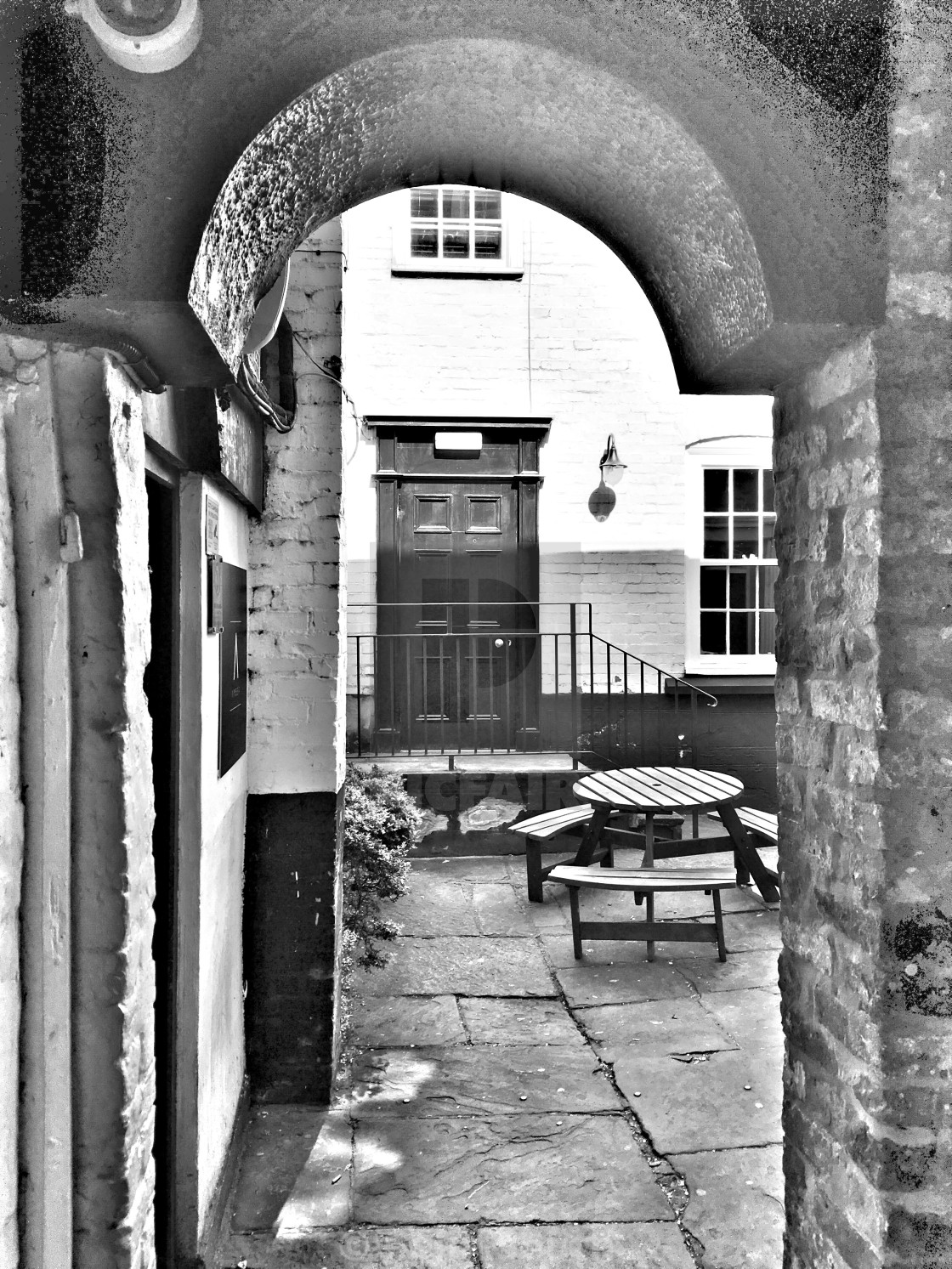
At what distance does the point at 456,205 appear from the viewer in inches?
329

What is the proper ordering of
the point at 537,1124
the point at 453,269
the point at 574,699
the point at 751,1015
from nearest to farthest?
the point at 537,1124 → the point at 751,1015 → the point at 574,699 → the point at 453,269

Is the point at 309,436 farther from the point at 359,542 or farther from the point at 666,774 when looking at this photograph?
the point at 359,542

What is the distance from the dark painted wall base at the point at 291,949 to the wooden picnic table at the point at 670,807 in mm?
2039

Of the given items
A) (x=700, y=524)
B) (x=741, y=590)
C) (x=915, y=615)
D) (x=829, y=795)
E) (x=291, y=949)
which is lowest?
(x=291, y=949)

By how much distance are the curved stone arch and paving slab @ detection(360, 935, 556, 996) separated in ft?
11.1

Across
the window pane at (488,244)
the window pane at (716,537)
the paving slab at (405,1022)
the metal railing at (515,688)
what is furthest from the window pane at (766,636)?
the paving slab at (405,1022)

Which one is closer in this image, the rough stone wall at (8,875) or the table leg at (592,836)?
the rough stone wall at (8,875)

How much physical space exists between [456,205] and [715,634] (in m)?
4.33

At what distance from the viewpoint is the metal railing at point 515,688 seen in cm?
800

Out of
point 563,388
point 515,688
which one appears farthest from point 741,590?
point 563,388

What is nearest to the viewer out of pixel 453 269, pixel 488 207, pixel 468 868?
pixel 468 868

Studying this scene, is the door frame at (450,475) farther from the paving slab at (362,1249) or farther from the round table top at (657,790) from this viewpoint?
the paving slab at (362,1249)

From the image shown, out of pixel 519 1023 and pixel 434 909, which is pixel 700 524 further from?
pixel 519 1023

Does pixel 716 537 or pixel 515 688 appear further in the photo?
pixel 716 537
